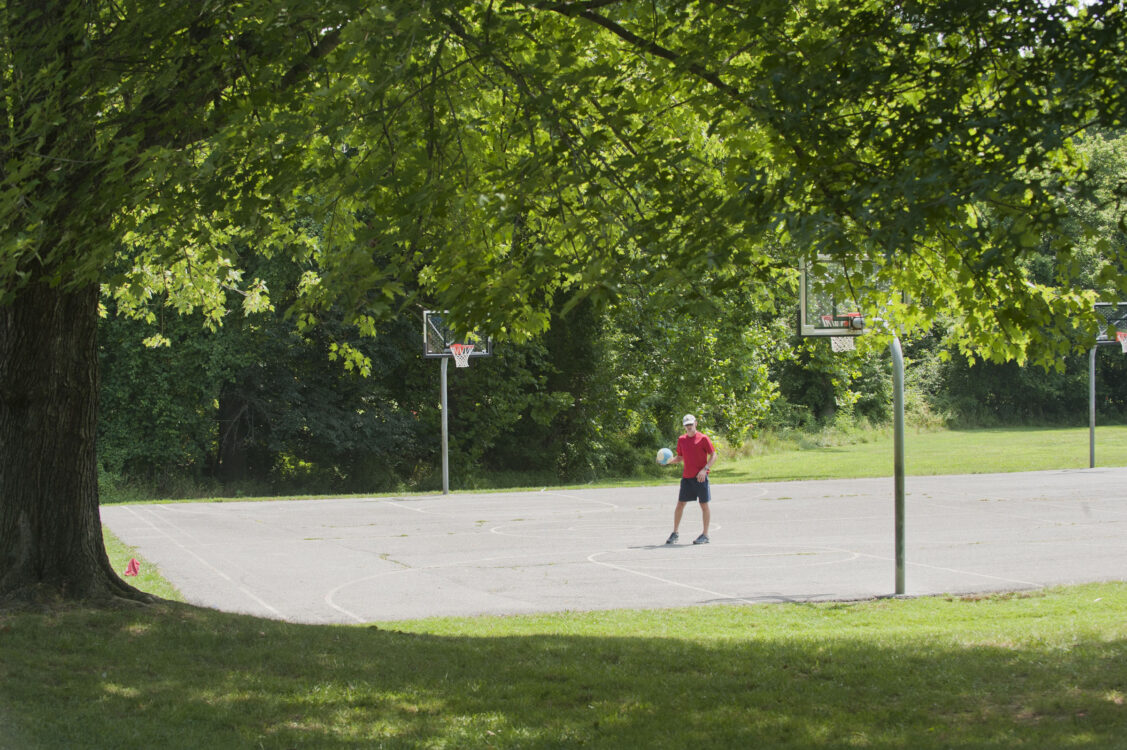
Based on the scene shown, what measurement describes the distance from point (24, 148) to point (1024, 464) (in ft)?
99.6

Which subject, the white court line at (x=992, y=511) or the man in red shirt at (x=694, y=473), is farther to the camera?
the white court line at (x=992, y=511)

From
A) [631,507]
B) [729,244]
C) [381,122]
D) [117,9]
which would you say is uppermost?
[117,9]

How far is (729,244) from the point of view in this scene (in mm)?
6191

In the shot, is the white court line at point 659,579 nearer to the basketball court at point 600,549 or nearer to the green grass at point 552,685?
the basketball court at point 600,549

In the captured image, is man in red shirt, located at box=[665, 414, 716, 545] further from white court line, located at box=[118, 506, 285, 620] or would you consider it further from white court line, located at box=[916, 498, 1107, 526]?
white court line, located at box=[118, 506, 285, 620]

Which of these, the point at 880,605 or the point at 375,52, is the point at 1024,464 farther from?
the point at 375,52

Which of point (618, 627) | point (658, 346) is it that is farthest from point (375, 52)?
point (658, 346)

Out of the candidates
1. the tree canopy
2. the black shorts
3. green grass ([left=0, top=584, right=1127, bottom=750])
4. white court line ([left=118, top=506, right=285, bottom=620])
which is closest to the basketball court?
white court line ([left=118, top=506, right=285, bottom=620])

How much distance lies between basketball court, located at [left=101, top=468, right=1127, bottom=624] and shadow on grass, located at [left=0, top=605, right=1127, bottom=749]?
2.58 m

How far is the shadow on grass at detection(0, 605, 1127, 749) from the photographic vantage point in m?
6.25

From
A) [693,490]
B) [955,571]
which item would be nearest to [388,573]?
[693,490]

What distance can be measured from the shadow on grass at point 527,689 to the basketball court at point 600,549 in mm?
2582

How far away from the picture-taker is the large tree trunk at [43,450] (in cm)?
945

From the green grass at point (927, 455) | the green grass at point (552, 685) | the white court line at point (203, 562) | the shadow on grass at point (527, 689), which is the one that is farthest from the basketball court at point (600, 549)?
the green grass at point (927, 455)
